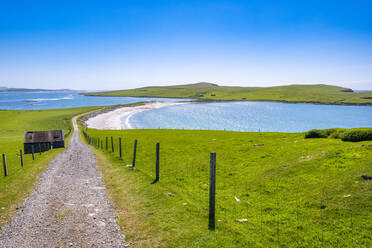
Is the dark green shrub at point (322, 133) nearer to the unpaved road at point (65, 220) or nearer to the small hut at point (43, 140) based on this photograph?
the unpaved road at point (65, 220)

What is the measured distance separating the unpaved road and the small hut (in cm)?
4397

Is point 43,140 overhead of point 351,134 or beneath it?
beneath

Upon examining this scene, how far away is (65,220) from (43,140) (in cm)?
5286

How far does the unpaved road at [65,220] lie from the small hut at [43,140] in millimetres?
43966

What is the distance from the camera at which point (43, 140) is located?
174ft

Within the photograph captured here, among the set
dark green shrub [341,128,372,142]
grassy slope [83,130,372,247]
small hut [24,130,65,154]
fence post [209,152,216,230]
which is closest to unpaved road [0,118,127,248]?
grassy slope [83,130,372,247]

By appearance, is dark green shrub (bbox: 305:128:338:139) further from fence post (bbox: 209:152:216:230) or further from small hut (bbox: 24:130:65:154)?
small hut (bbox: 24:130:65:154)

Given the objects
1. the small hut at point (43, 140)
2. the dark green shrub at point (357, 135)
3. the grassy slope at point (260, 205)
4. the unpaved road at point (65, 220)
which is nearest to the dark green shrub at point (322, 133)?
the dark green shrub at point (357, 135)

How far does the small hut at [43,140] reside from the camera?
5155 cm

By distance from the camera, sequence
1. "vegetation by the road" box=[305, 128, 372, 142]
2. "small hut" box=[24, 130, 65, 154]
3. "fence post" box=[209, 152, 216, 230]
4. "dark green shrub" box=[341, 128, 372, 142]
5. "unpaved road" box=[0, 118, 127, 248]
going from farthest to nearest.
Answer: "small hut" box=[24, 130, 65, 154] < "vegetation by the road" box=[305, 128, 372, 142] < "dark green shrub" box=[341, 128, 372, 142] < "fence post" box=[209, 152, 216, 230] < "unpaved road" box=[0, 118, 127, 248]

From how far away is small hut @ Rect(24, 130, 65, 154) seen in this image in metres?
51.5

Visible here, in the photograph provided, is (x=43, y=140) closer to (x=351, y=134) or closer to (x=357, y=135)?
(x=351, y=134)

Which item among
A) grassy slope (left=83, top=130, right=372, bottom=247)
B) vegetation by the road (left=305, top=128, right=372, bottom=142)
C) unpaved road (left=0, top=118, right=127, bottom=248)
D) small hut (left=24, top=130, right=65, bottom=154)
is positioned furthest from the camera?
small hut (left=24, top=130, right=65, bottom=154)

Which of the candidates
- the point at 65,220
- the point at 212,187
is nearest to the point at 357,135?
the point at 212,187
